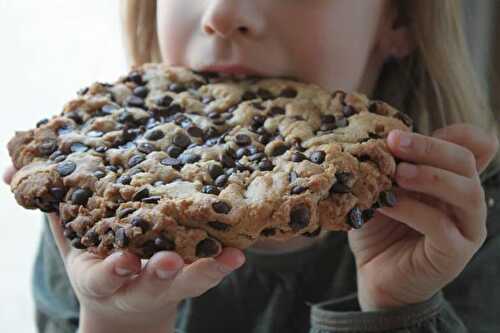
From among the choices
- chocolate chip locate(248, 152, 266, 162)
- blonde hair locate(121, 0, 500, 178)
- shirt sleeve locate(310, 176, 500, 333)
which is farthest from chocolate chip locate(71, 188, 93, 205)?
blonde hair locate(121, 0, 500, 178)

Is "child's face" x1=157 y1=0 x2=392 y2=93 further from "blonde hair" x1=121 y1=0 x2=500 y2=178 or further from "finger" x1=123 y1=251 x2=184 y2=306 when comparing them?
"finger" x1=123 y1=251 x2=184 y2=306

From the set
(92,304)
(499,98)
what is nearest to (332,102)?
(92,304)

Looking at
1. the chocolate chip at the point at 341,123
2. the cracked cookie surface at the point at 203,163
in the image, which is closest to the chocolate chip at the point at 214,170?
the cracked cookie surface at the point at 203,163

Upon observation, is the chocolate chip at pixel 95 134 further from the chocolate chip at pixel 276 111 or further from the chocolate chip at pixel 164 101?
the chocolate chip at pixel 276 111

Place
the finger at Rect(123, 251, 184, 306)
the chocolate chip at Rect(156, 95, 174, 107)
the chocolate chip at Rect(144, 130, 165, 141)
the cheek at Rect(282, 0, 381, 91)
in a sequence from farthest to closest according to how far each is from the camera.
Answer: the cheek at Rect(282, 0, 381, 91)
the chocolate chip at Rect(156, 95, 174, 107)
the chocolate chip at Rect(144, 130, 165, 141)
the finger at Rect(123, 251, 184, 306)

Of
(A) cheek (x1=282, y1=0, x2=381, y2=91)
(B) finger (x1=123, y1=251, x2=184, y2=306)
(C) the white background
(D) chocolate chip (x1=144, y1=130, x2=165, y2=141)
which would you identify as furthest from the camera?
(C) the white background

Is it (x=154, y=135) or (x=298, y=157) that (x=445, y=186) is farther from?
(x=154, y=135)
